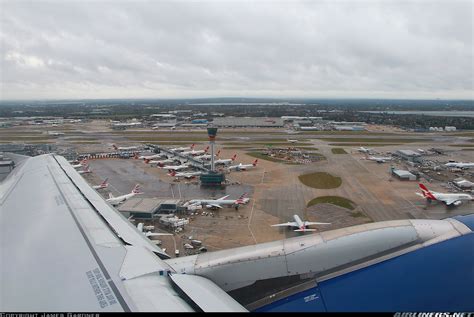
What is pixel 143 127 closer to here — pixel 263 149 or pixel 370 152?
pixel 263 149

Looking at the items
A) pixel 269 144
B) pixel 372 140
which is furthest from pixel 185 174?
pixel 372 140

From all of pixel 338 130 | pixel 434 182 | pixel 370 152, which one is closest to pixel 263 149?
pixel 370 152

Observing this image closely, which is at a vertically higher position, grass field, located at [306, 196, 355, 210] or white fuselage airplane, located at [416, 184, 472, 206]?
white fuselage airplane, located at [416, 184, 472, 206]

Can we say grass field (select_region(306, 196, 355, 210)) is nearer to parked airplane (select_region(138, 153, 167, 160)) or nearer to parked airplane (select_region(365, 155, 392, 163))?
parked airplane (select_region(365, 155, 392, 163))

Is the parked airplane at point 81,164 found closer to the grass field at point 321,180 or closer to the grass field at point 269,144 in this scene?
the grass field at point 269,144

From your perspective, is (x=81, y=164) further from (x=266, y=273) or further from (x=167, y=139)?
(x=266, y=273)

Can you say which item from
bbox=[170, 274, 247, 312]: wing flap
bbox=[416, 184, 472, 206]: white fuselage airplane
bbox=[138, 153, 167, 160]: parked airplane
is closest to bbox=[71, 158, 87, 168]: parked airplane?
bbox=[138, 153, 167, 160]: parked airplane

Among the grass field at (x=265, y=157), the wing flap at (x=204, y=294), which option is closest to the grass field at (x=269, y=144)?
the grass field at (x=265, y=157)
